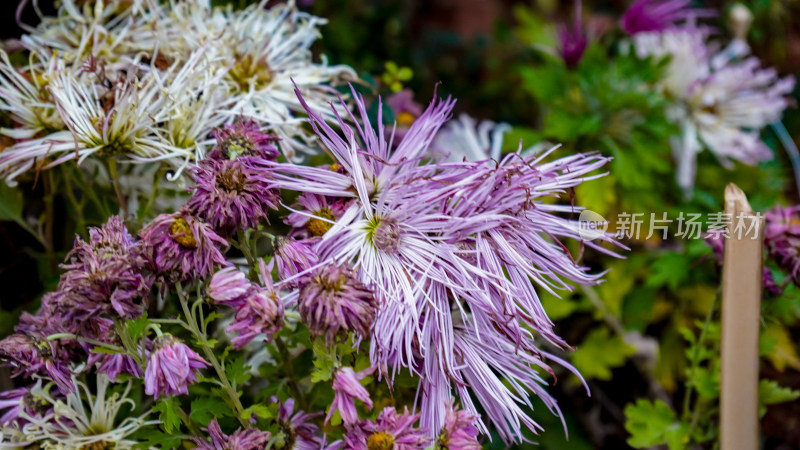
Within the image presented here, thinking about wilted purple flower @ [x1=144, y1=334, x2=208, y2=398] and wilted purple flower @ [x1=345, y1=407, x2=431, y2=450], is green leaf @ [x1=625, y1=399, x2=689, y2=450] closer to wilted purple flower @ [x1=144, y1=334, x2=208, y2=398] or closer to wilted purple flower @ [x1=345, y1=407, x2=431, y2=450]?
wilted purple flower @ [x1=345, y1=407, x2=431, y2=450]

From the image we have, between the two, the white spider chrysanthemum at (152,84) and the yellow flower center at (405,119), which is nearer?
the white spider chrysanthemum at (152,84)

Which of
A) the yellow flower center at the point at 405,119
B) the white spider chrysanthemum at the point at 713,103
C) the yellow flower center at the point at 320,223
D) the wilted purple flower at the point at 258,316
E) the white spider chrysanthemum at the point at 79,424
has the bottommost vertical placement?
the white spider chrysanthemum at the point at 79,424

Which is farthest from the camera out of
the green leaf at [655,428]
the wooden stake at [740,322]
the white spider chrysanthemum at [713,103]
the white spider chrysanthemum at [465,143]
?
the white spider chrysanthemum at [713,103]

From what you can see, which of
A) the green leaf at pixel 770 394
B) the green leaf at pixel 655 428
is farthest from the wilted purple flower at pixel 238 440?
the green leaf at pixel 770 394

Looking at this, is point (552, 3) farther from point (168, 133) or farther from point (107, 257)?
point (107, 257)

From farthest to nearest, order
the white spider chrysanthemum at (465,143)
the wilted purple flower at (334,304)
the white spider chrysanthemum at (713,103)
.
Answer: the white spider chrysanthemum at (713,103) < the white spider chrysanthemum at (465,143) < the wilted purple flower at (334,304)

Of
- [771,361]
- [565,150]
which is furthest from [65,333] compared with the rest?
[771,361]

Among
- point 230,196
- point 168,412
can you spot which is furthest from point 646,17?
point 168,412

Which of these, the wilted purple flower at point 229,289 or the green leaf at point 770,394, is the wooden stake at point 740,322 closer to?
the green leaf at point 770,394
